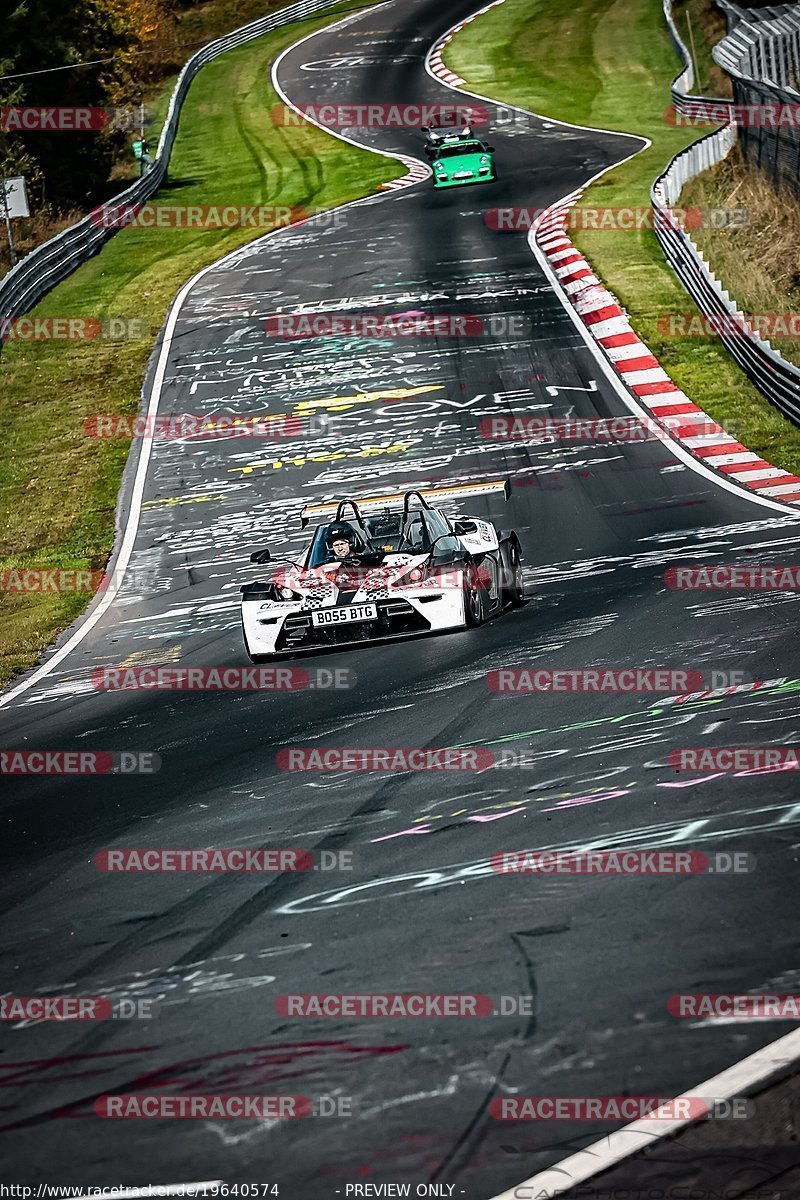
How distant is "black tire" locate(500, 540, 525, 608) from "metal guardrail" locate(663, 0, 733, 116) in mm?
27297

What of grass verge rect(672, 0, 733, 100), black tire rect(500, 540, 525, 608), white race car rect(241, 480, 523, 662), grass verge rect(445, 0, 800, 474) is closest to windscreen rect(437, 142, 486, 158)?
grass verge rect(445, 0, 800, 474)

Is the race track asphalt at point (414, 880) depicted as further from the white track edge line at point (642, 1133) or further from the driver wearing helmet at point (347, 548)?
the driver wearing helmet at point (347, 548)

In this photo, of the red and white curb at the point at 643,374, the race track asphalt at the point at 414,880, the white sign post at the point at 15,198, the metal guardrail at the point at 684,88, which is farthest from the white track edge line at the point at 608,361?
the white sign post at the point at 15,198

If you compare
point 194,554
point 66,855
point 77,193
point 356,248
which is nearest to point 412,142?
point 77,193

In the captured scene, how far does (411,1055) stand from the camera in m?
5.62

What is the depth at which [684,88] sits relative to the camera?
4709 cm

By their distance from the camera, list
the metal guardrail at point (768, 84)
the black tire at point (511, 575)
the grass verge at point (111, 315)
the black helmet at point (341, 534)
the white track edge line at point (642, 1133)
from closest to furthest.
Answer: the white track edge line at point (642, 1133) → the black helmet at point (341, 534) → the black tire at point (511, 575) → the grass verge at point (111, 315) → the metal guardrail at point (768, 84)

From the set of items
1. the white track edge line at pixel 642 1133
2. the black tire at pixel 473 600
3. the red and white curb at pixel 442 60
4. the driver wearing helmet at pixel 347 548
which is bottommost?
the black tire at pixel 473 600

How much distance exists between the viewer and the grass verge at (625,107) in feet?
74.4

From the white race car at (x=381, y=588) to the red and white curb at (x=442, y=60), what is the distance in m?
43.6

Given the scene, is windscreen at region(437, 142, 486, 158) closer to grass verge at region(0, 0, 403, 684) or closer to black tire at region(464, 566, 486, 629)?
grass verge at region(0, 0, 403, 684)

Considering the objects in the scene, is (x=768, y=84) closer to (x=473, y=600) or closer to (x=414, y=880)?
(x=473, y=600)

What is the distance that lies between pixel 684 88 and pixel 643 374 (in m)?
26.5

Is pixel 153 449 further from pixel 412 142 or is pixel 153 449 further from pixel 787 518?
pixel 412 142
